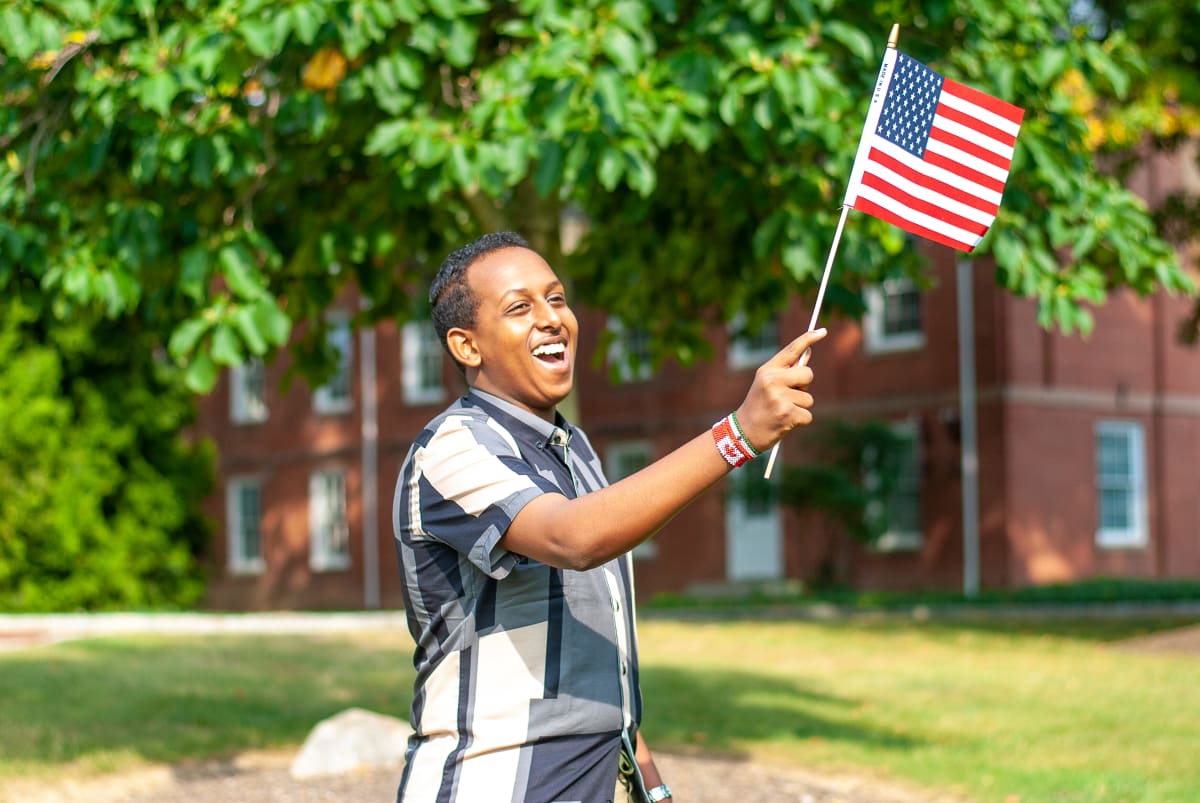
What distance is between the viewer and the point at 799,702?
40.5 ft

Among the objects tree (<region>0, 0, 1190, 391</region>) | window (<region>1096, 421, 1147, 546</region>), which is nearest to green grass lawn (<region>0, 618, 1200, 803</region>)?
tree (<region>0, 0, 1190, 391</region>)

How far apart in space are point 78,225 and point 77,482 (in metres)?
19.5

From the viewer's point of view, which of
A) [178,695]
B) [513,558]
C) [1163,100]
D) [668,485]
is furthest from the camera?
[1163,100]

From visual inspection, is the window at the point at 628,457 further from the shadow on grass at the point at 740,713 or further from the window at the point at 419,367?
the shadow on grass at the point at 740,713

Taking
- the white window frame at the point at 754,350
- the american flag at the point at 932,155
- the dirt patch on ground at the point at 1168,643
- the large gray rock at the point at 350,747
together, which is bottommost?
the dirt patch on ground at the point at 1168,643

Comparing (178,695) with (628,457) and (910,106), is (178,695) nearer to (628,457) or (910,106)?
(910,106)

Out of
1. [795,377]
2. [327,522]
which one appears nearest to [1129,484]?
[327,522]

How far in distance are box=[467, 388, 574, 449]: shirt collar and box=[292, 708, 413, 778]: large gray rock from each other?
20.0ft

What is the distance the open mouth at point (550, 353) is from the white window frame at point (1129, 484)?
81.1ft

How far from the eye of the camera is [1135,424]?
2728cm

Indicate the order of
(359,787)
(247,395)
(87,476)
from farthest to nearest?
(247,395), (87,476), (359,787)

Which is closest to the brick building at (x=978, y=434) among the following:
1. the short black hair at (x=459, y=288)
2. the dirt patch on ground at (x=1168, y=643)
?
the dirt patch on ground at (x=1168, y=643)

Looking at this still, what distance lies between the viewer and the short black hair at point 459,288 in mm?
3383

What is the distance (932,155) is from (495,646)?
1680mm
